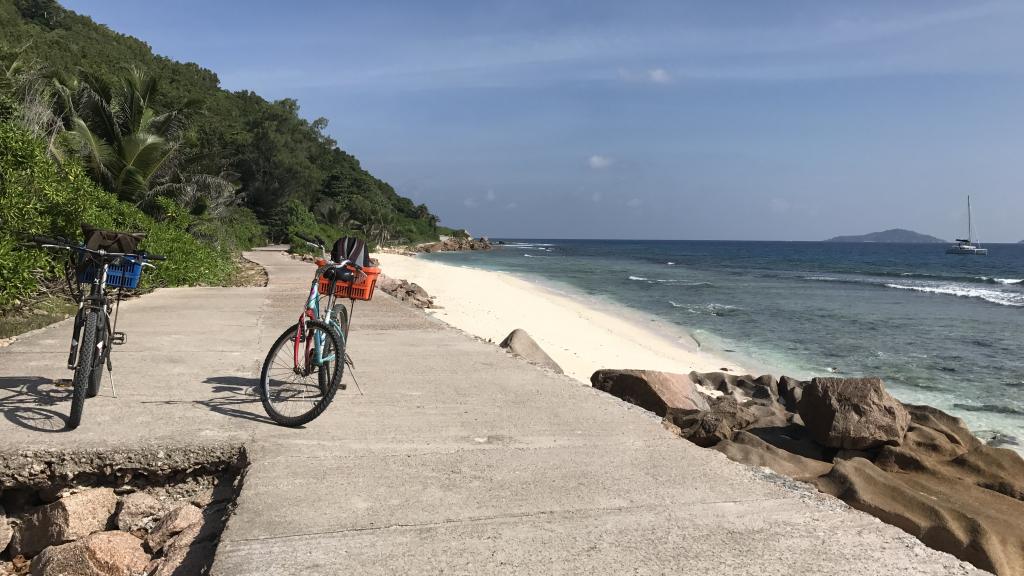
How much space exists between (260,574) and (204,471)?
1.56 metres

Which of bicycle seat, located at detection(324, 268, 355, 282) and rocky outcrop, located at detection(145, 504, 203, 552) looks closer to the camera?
rocky outcrop, located at detection(145, 504, 203, 552)

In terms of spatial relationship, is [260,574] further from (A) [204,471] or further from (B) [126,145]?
(B) [126,145]

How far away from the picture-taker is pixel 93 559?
3.21 metres

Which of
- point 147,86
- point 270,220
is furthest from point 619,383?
point 270,220

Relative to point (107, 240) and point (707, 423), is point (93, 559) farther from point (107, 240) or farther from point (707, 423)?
point (707, 423)

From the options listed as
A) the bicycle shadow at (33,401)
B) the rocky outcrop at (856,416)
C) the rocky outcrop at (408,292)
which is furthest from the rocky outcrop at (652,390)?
the rocky outcrop at (408,292)

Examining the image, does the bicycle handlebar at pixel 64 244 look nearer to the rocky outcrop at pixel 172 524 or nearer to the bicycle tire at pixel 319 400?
the bicycle tire at pixel 319 400

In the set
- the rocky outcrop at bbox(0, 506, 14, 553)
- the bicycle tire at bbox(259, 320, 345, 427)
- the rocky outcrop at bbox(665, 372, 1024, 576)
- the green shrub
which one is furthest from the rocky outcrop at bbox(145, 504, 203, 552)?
the green shrub

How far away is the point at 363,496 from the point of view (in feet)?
11.4

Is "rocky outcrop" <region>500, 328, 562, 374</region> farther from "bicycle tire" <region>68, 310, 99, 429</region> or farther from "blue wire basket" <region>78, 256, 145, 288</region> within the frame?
"bicycle tire" <region>68, 310, 99, 429</region>

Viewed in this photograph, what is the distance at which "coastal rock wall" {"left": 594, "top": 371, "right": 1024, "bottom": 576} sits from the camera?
403cm

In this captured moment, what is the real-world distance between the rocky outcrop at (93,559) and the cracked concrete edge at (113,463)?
0.52 m

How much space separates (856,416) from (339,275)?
451 centimetres

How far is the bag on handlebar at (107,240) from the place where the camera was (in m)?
4.69
